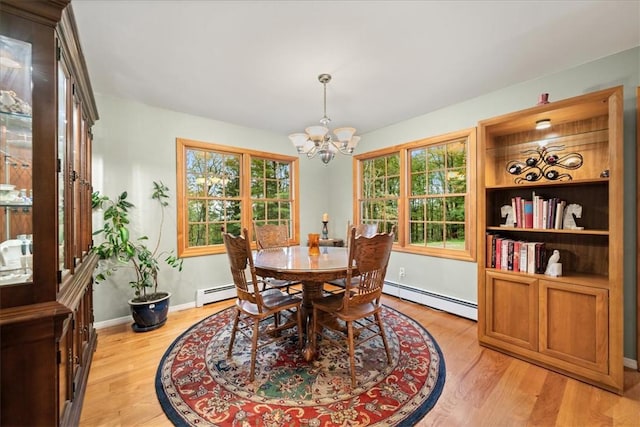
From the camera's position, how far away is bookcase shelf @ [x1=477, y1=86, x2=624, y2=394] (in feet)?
6.02

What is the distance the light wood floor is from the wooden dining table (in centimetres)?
108

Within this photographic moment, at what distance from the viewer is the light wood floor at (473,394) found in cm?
159

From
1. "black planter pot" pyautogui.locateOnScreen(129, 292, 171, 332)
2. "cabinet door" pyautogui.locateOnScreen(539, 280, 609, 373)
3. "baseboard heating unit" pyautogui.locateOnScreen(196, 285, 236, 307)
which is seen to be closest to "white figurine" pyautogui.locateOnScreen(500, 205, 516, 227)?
"cabinet door" pyautogui.locateOnScreen(539, 280, 609, 373)

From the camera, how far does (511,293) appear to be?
2324 millimetres

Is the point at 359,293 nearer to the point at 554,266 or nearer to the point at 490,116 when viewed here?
the point at 554,266

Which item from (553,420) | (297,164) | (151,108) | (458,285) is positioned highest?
(151,108)

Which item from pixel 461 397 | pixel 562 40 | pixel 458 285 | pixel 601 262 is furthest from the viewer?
pixel 458 285

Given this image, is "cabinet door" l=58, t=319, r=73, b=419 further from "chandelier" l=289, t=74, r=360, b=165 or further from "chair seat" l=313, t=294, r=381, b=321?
"chandelier" l=289, t=74, r=360, b=165

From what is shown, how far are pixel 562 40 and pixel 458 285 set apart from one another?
2.59m

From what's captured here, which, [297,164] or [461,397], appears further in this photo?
[297,164]

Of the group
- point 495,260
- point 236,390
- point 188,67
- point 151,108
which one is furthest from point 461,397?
point 151,108

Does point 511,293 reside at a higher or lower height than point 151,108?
lower

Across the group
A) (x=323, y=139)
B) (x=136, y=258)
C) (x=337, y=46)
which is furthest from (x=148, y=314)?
→ (x=337, y=46)

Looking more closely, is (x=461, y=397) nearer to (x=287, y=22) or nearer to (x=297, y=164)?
(x=287, y=22)
